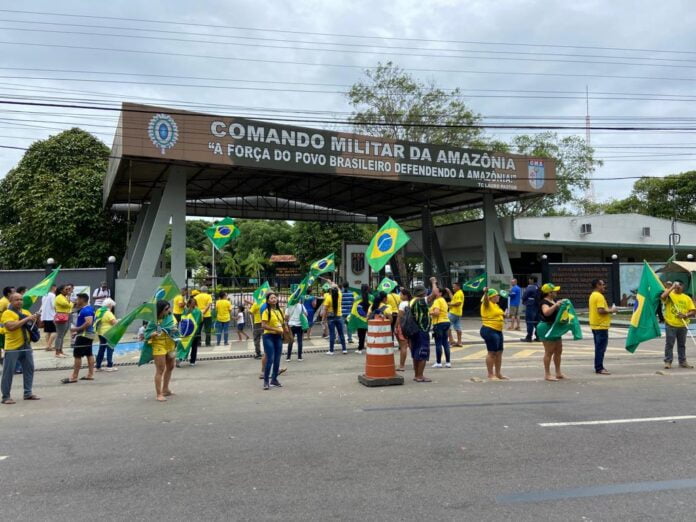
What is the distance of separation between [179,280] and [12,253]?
60.7ft

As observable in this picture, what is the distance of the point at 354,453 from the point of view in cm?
530

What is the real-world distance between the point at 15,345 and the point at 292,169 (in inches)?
477

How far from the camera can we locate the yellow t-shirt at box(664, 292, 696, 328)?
10383mm

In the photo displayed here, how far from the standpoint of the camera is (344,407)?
743cm

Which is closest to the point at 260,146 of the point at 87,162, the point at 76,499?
the point at 76,499

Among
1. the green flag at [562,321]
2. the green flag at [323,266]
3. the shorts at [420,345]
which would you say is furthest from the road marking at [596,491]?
the green flag at [323,266]

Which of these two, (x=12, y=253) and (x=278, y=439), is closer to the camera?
(x=278, y=439)

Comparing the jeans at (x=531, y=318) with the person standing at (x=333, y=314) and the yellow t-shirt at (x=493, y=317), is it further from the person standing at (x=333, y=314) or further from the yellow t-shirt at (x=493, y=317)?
the yellow t-shirt at (x=493, y=317)

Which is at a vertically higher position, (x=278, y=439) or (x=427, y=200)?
(x=427, y=200)

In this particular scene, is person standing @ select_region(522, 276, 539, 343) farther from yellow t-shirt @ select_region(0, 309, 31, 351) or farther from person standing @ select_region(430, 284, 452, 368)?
yellow t-shirt @ select_region(0, 309, 31, 351)

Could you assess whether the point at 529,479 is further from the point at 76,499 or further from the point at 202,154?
the point at 202,154

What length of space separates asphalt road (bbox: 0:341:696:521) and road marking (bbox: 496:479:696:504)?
0.06ft

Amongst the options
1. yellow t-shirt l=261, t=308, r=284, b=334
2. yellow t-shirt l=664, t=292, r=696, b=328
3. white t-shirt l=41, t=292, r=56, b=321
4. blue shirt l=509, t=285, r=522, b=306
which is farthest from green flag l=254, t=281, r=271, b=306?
blue shirt l=509, t=285, r=522, b=306

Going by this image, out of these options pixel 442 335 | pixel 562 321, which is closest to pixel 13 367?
pixel 442 335
